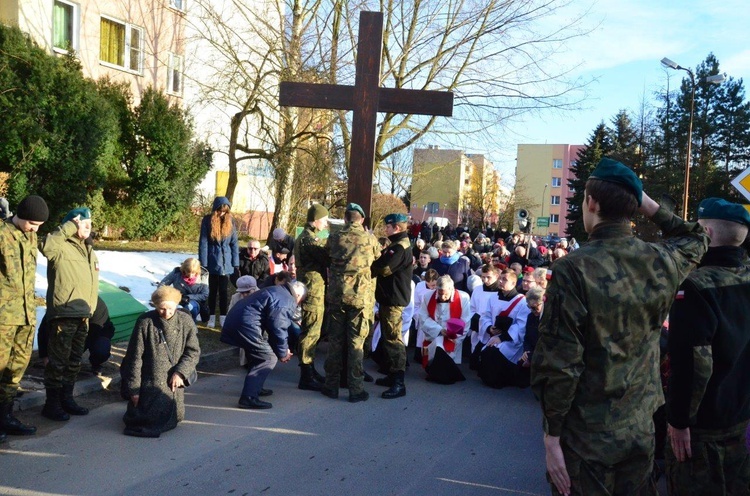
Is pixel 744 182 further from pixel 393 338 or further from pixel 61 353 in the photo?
pixel 61 353

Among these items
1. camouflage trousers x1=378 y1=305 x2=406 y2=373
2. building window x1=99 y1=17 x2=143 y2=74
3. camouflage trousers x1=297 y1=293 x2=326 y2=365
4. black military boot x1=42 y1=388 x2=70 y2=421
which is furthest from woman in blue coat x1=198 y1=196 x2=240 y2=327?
building window x1=99 y1=17 x2=143 y2=74

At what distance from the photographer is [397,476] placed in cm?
543

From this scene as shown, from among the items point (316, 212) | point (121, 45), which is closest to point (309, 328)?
point (316, 212)

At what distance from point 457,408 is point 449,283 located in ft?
7.71

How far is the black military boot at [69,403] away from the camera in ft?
21.4

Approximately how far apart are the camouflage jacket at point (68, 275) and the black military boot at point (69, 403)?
27.7 inches

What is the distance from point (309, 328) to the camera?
8.42 m

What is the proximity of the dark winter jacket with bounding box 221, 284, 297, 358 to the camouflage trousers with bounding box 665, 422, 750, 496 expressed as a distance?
14.8 ft

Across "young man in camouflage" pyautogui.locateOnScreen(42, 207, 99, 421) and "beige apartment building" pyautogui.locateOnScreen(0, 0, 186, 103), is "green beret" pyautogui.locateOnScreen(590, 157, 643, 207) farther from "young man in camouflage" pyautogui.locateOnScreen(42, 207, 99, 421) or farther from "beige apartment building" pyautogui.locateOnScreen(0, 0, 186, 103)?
"beige apartment building" pyautogui.locateOnScreen(0, 0, 186, 103)

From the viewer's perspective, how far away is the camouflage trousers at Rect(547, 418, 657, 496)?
278 cm

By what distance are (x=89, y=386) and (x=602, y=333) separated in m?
6.19

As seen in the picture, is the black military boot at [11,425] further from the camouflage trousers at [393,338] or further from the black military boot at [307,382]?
the camouflage trousers at [393,338]

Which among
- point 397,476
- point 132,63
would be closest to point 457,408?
point 397,476

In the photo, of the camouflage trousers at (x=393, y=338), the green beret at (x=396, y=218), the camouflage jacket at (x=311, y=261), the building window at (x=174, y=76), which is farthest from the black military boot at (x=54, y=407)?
the building window at (x=174, y=76)
